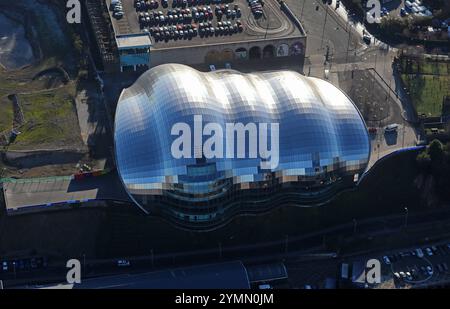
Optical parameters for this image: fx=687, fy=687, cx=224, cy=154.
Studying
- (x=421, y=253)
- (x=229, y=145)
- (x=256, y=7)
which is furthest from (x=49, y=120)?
(x=421, y=253)

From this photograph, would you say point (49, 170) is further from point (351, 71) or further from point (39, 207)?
point (351, 71)

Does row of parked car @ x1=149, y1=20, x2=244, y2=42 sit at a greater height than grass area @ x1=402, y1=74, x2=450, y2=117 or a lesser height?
greater

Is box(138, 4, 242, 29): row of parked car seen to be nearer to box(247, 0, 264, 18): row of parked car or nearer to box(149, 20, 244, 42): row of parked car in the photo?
box(149, 20, 244, 42): row of parked car

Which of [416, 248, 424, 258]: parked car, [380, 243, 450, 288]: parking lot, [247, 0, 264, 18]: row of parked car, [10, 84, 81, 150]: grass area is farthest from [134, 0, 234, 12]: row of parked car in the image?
[416, 248, 424, 258]: parked car

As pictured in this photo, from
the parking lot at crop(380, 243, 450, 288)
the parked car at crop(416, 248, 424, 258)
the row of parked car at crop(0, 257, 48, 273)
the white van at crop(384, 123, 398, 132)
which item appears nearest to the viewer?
the row of parked car at crop(0, 257, 48, 273)

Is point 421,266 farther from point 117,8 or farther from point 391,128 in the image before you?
point 117,8
